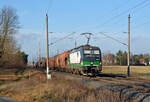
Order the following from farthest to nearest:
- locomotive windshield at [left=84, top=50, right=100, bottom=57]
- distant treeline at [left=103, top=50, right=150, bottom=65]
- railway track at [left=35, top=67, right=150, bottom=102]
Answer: distant treeline at [left=103, top=50, right=150, bottom=65]
locomotive windshield at [left=84, top=50, right=100, bottom=57]
railway track at [left=35, top=67, right=150, bottom=102]

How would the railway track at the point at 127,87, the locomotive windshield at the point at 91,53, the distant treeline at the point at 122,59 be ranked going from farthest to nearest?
the distant treeline at the point at 122,59, the locomotive windshield at the point at 91,53, the railway track at the point at 127,87

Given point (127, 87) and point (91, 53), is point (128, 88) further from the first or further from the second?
point (91, 53)

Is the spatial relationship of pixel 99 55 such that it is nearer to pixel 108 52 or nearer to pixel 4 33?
pixel 4 33

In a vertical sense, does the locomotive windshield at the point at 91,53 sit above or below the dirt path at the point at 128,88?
above

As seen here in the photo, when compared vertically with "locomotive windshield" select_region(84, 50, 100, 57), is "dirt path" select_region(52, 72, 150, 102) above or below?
below

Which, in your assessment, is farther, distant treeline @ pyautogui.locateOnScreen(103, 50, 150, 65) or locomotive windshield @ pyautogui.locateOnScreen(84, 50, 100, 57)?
distant treeline @ pyautogui.locateOnScreen(103, 50, 150, 65)

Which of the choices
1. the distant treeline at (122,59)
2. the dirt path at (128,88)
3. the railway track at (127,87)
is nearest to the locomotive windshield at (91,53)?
the railway track at (127,87)

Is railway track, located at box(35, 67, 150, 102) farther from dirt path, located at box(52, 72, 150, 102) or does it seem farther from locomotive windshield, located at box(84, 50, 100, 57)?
locomotive windshield, located at box(84, 50, 100, 57)

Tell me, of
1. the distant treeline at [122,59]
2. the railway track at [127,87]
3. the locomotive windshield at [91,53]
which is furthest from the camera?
the distant treeline at [122,59]

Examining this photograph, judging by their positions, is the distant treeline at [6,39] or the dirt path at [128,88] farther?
the distant treeline at [6,39]

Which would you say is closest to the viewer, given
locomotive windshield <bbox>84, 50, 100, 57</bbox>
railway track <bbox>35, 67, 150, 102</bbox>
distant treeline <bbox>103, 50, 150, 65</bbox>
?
railway track <bbox>35, 67, 150, 102</bbox>

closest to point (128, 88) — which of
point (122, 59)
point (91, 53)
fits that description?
point (91, 53)

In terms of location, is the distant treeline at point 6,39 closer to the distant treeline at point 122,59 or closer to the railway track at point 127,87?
the railway track at point 127,87

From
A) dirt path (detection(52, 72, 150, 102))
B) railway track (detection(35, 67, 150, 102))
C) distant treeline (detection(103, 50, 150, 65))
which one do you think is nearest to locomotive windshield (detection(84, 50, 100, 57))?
railway track (detection(35, 67, 150, 102))
